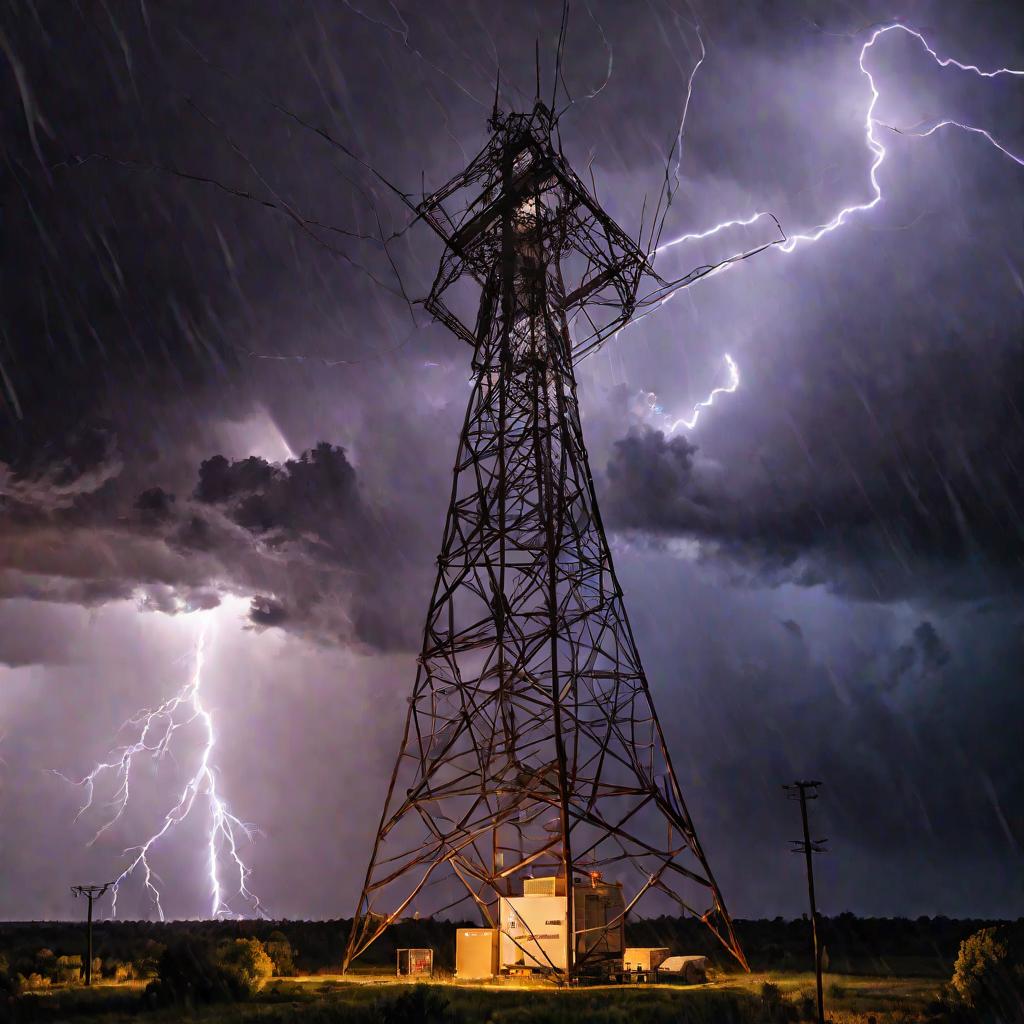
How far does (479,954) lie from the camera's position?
2341cm

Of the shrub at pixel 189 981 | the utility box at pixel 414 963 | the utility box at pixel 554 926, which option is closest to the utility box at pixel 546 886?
the utility box at pixel 554 926

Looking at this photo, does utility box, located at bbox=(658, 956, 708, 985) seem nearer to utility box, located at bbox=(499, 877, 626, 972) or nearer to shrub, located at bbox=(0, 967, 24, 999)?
utility box, located at bbox=(499, 877, 626, 972)

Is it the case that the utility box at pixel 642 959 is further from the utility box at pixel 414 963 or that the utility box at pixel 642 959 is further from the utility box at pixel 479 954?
the utility box at pixel 414 963

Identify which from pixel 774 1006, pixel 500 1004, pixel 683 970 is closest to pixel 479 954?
pixel 683 970

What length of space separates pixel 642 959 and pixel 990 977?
7.37 meters

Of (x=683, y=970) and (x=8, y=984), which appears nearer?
(x=683, y=970)

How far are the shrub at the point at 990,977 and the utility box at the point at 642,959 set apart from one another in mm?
6281

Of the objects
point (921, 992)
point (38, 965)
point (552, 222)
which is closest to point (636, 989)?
point (921, 992)

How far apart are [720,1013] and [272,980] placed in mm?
11906

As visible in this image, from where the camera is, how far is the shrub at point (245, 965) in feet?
68.5

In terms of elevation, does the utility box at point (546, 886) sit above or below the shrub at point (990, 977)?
above

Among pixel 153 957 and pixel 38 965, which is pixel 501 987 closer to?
pixel 153 957

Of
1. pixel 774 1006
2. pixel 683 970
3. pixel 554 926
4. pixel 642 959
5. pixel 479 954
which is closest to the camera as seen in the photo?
pixel 774 1006

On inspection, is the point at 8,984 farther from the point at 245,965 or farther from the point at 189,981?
the point at 245,965
